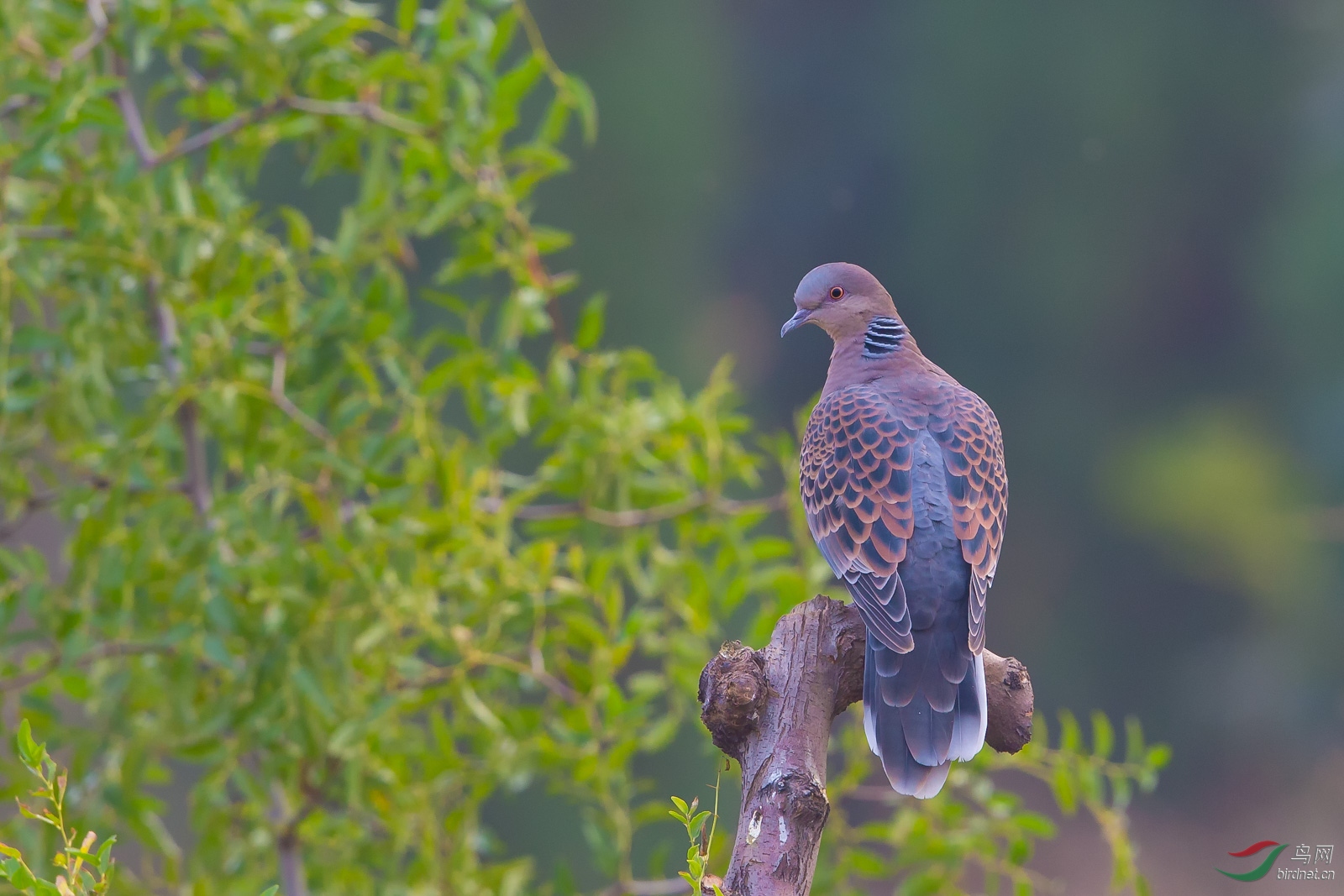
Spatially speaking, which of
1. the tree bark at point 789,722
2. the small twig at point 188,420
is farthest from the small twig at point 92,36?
the tree bark at point 789,722

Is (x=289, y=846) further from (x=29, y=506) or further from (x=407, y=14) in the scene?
(x=407, y=14)

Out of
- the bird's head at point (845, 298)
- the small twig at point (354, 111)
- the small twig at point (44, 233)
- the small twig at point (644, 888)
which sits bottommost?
the small twig at point (644, 888)

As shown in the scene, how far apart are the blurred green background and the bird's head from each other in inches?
48.7

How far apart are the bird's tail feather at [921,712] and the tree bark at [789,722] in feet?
0.09

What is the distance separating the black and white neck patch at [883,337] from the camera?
52.0 inches

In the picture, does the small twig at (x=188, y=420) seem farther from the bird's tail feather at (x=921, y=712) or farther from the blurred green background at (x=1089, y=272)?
the blurred green background at (x=1089, y=272)

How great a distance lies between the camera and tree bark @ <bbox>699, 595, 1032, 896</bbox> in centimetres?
77

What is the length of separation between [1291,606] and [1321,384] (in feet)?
1.59

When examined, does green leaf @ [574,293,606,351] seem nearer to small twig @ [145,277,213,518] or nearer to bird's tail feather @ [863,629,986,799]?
small twig @ [145,277,213,518]

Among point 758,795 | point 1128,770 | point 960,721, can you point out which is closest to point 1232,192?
point 1128,770

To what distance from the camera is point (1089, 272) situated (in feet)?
8.62

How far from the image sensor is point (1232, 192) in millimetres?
2553

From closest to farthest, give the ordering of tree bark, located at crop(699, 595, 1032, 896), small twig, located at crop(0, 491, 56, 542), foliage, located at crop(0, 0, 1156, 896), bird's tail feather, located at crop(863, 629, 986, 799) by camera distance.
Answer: tree bark, located at crop(699, 595, 1032, 896) → bird's tail feather, located at crop(863, 629, 986, 799) → foliage, located at crop(0, 0, 1156, 896) → small twig, located at crop(0, 491, 56, 542)

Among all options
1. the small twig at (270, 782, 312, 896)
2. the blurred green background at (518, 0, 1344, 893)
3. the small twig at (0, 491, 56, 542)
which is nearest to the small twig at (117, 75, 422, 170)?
the small twig at (0, 491, 56, 542)
